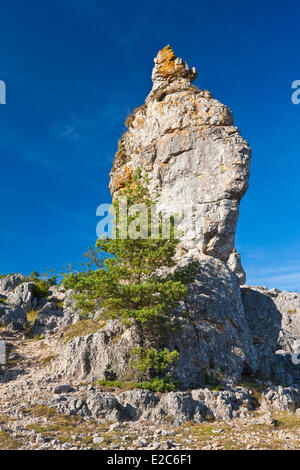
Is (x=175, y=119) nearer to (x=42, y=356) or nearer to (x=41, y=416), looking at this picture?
(x=42, y=356)

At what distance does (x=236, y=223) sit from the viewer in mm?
30156

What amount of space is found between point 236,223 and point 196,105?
13.7 meters

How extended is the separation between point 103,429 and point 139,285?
6.80 metres

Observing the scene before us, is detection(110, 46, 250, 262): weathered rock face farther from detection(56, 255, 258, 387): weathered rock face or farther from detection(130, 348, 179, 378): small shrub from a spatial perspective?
detection(130, 348, 179, 378): small shrub

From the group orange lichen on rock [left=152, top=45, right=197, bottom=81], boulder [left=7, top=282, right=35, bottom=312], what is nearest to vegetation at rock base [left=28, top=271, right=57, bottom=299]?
boulder [left=7, top=282, right=35, bottom=312]

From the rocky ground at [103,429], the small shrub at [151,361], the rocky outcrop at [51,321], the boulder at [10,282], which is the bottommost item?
the rocky ground at [103,429]

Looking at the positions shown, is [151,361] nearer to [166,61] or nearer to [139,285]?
[139,285]

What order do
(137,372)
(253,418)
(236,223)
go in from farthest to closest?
(236,223), (137,372), (253,418)

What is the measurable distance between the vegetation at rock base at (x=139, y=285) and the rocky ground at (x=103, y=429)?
358 centimetres

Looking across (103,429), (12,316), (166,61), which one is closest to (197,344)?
(103,429)

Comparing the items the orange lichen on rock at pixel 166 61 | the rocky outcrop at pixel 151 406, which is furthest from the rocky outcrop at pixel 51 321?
the orange lichen on rock at pixel 166 61

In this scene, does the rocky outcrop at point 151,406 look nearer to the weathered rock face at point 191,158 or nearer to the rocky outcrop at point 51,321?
the rocky outcrop at point 51,321

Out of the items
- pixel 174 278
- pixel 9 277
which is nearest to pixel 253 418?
pixel 174 278

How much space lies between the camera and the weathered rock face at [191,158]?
29578 millimetres
